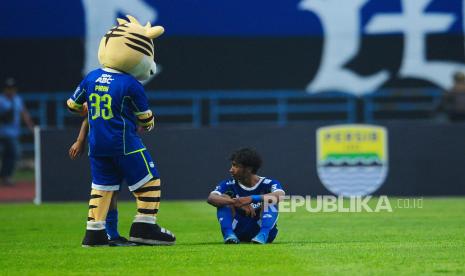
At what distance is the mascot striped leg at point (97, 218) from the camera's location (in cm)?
1127

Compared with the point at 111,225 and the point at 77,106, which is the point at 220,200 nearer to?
the point at 111,225

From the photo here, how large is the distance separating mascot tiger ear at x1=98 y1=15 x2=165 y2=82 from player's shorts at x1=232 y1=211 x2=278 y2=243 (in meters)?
1.67

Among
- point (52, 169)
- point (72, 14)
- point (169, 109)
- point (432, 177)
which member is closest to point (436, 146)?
point (432, 177)

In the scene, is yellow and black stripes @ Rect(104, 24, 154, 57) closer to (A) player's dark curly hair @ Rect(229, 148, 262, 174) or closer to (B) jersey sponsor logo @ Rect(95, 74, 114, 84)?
(B) jersey sponsor logo @ Rect(95, 74, 114, 84)

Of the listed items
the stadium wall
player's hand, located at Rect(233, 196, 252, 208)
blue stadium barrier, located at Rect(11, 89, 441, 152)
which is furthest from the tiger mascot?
blue stadium barrier, located at Rect(11, 89, 441, 152)

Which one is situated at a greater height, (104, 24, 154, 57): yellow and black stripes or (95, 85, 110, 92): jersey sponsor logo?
(104, 24, 154, 57): yellow and black stripes

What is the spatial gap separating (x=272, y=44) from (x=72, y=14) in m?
4.22

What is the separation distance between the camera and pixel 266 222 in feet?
37.1

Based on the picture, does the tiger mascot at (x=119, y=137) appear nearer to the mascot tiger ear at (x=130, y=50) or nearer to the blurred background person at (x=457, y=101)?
the mascot tiger ear at (x=130, y=50)

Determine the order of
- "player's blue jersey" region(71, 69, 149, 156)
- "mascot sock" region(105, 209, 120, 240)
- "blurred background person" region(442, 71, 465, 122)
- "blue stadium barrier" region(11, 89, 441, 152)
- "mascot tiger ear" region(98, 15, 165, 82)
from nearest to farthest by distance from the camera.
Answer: "player's blue jersey" region(71, 69, 149, 156), "mascot tiger ear" region(98, 15, 165, 82), "mascot sock" region(105, 209, 120, 240), "blurred background person" region(442, 71, 465, 122), "blue stadium barrier" region(11, 89, 441, 152)

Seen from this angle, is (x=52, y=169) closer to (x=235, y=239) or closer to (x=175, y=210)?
(x=175, y=210)

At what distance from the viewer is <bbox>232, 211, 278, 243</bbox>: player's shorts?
1152 centimetres

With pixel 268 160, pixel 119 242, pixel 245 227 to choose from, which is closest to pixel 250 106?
pixel 268 160

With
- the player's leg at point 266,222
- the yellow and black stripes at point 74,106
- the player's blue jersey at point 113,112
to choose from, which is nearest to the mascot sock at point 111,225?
the player's blue jersey at point 113,112
